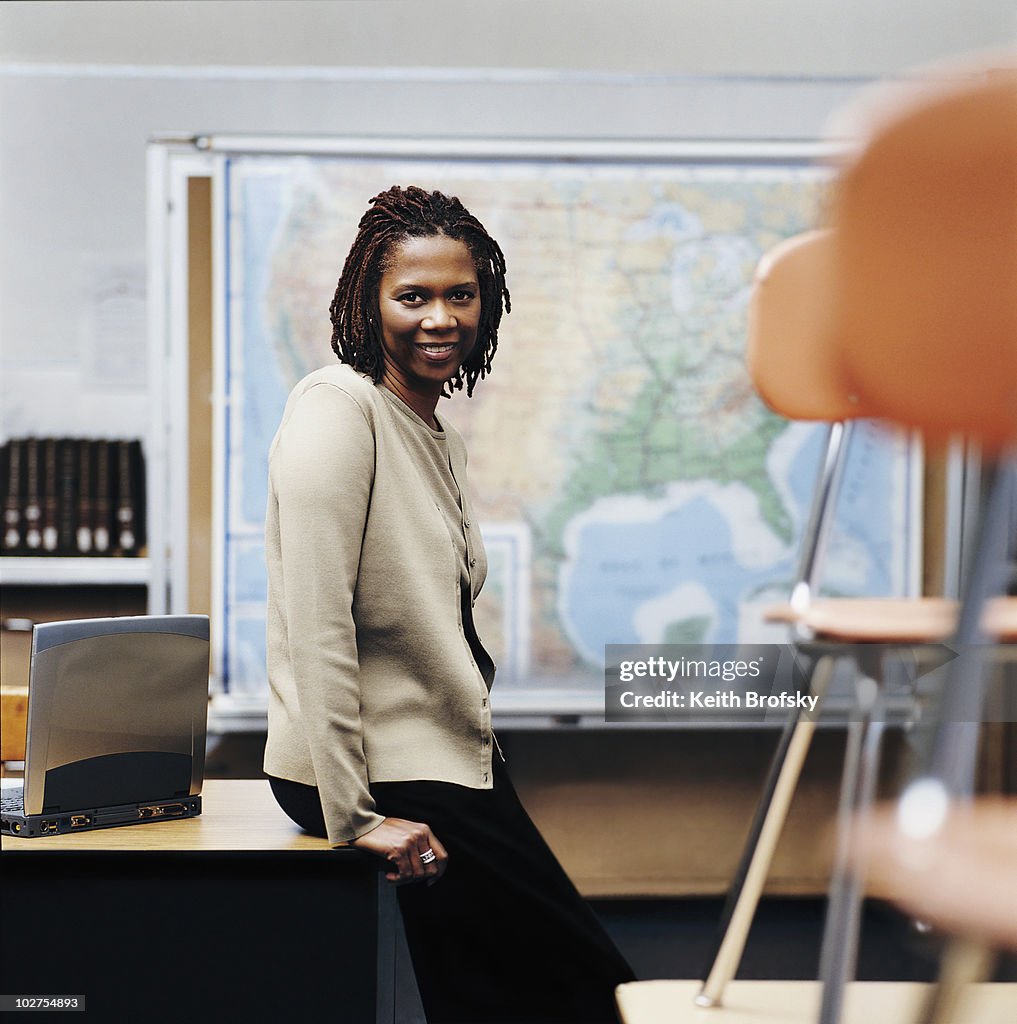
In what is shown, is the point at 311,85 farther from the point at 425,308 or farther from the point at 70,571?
the point at 70,571

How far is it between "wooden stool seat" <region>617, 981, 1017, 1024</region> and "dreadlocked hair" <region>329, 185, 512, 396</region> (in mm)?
828

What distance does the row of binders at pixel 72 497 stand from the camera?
1918 millimetres

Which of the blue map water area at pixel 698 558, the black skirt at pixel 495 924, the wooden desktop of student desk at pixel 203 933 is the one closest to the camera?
the wooden desktop of student desk at pixel 203 933

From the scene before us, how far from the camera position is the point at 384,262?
1354 mm

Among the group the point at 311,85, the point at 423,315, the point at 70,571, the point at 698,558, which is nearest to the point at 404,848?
the point at 423,315

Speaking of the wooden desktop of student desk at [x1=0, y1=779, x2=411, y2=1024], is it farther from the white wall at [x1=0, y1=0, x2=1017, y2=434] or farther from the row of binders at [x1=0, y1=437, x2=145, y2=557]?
the white wall at [x1=0, y1=0, x2=1017, y2=434]

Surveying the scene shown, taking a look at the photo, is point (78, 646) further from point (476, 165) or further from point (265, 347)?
point (476, 165)

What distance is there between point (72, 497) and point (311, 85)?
87 centimetres

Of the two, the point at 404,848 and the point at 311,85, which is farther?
the point at 311,85

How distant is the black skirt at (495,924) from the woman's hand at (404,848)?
A: 5 centimetres

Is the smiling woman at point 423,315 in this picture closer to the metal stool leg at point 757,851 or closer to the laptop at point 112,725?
the laptop at point 112,725

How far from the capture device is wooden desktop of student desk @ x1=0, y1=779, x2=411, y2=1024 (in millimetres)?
1114

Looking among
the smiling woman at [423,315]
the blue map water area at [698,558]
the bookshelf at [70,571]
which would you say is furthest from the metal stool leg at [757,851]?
the bookshelf at [70,571]

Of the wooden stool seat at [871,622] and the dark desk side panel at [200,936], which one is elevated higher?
the wooden stool seat at [871,622]
